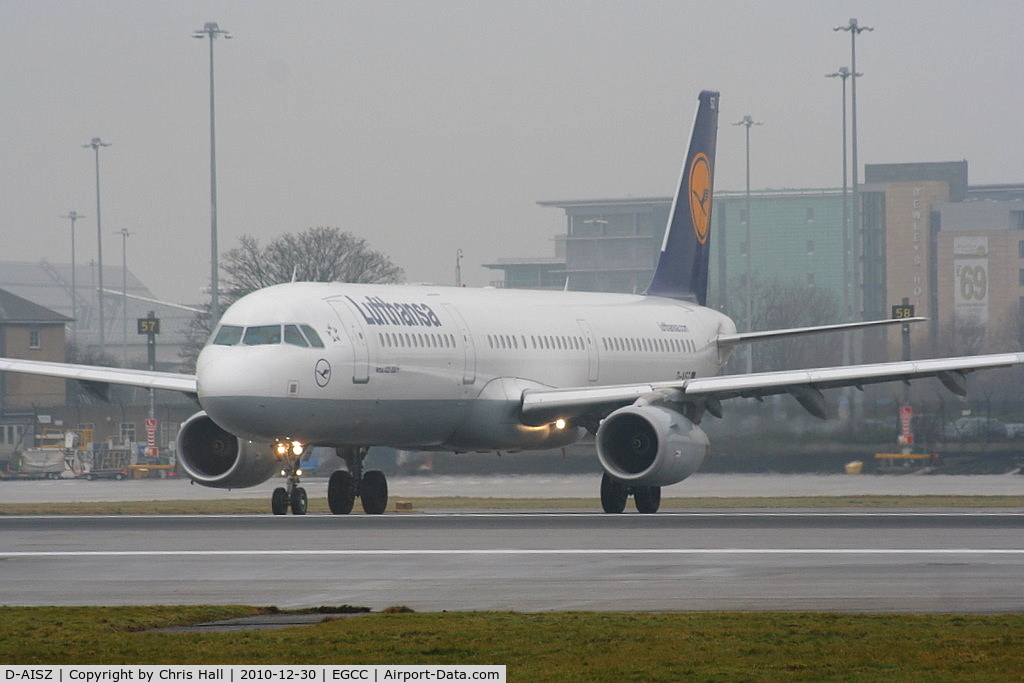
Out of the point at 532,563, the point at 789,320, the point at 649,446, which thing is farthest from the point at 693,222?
the point at 789,320

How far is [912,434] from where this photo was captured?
5088 centimetres

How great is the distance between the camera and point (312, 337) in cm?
2809

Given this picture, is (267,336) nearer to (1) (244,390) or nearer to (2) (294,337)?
(2) (294,337)

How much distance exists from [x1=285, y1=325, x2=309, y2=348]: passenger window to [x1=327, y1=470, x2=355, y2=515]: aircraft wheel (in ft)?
11.2

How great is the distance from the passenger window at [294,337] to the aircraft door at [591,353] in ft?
31.7

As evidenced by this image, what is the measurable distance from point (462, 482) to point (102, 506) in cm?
1304

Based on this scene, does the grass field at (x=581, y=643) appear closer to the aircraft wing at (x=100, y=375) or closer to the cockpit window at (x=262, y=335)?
the cockpit window at (x=262, y=335)

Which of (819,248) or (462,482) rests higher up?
(819,248)

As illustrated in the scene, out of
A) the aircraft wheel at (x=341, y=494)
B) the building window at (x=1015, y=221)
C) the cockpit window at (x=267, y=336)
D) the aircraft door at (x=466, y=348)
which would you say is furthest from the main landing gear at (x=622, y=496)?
the building window at (x=1015, y=221)

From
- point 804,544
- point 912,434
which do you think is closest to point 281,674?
point 804,544

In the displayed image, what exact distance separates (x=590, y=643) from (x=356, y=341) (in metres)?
17.6

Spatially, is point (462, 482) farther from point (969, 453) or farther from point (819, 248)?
point (819, 248)

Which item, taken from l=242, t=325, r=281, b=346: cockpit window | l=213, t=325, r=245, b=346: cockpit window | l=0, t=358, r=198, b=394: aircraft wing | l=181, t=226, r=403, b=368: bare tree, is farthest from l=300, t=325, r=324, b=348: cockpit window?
l=181, t=226, r=403, b=368: bare tree

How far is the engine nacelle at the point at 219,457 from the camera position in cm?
3036
